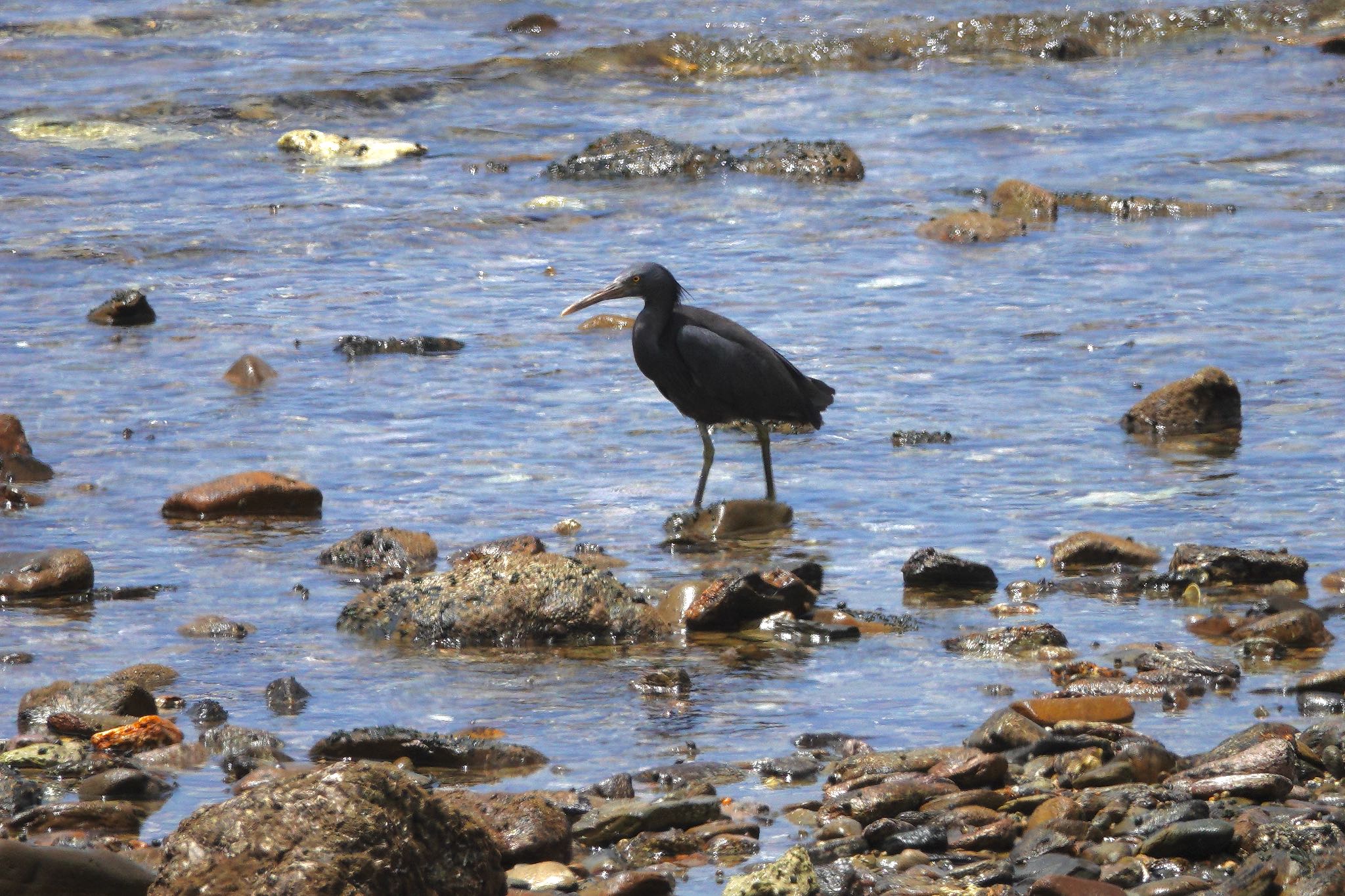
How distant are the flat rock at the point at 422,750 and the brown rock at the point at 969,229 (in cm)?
1039

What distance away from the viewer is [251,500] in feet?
31.3

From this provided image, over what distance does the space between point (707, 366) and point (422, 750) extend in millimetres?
4094

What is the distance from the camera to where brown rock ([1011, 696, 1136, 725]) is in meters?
6.31

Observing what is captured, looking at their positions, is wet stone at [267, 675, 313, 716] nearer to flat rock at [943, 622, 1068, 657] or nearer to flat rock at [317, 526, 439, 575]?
flat rock at [317, 526, 439, 575]

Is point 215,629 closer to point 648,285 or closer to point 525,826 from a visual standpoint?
point 525,826

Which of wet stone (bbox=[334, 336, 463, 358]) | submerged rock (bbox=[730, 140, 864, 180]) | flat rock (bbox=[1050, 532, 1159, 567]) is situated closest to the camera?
flat rock (bbox=[1050, 532, 1159, 567])

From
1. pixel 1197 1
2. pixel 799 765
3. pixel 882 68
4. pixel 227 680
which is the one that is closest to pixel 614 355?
pixel 227 680

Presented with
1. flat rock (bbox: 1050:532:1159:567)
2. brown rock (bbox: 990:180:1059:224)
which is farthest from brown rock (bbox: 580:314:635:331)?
flat rock (bbox: 1050:532:1159:567)

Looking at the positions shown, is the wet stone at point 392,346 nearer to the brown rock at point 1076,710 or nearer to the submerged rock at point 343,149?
the brown rock at point 1076,710

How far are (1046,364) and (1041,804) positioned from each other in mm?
7029

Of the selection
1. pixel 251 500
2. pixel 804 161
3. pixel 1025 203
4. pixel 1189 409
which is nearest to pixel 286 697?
pixel 251 500

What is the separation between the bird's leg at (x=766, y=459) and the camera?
980 cm

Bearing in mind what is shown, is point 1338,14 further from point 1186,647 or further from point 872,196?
point 1186,647

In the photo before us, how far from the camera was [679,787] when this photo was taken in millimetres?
5875
